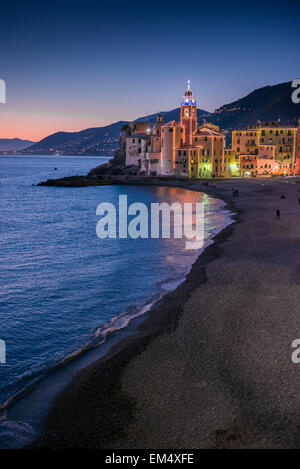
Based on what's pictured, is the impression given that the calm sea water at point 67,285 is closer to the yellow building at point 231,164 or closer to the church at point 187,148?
the church at point 187,148

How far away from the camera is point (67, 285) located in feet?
76.1

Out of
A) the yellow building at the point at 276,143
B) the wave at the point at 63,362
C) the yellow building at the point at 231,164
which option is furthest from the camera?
the yellow building at the point at 231,164

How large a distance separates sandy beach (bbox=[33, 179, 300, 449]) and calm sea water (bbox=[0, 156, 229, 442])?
7.01ft

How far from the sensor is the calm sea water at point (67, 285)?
15.4 metres

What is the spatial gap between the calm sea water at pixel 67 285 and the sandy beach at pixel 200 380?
214 cm

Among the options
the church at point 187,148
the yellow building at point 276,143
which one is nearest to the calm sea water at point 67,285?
the church at point 187,148

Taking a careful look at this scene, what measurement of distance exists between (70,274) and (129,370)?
554 inches

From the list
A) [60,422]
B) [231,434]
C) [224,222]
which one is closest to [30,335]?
[60,422]

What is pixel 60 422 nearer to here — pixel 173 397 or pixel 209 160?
pixel 173 397

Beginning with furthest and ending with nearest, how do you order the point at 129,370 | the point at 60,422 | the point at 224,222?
the point at 224,222
the point at 129,370
the point at 60,422

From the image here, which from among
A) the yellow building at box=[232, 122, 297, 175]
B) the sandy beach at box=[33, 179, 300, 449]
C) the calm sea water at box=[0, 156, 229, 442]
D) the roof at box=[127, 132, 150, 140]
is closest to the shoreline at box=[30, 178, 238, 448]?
the sandy beach at box=[33, 179, 300, 449]

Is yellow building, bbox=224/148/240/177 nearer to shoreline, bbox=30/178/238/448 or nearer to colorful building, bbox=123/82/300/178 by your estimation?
colorful building, bbox=123/82/300/178

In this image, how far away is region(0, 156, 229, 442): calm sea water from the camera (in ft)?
50.4

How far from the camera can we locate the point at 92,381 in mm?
12117
